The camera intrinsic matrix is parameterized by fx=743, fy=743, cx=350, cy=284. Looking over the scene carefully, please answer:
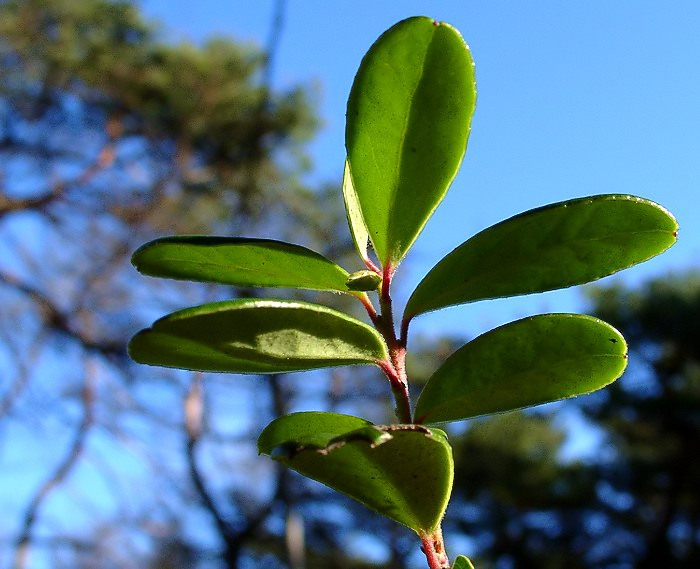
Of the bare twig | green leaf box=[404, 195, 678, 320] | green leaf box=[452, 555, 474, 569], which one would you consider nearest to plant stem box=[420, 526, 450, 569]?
green leaf box=[452, 555, 474, 569]

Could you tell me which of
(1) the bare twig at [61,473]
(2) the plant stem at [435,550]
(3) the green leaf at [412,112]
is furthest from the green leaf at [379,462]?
(1) the bare twig at [61,473]

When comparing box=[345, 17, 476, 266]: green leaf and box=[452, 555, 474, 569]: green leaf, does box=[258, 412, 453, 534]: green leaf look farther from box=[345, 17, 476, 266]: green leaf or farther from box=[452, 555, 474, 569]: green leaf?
box=[345, 17, 476, 266]: green leaf

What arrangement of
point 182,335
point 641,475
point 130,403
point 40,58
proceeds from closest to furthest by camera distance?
point 182,335, point 130,403, point 40,58, point 641,475

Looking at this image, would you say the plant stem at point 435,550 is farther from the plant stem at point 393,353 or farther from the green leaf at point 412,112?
the green leaf at point 412,112

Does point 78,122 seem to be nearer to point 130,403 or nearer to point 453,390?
point 130,403

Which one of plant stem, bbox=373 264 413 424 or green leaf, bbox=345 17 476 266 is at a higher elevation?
green leaf, bbox=345 17 476 266

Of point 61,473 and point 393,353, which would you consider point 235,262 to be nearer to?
point 393,353

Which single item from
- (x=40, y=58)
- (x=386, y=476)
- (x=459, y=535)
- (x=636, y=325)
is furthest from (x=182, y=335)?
(x=459, y=535)
